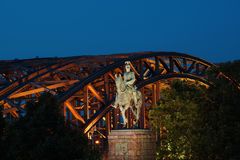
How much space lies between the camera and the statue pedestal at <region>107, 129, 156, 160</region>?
2906 cm

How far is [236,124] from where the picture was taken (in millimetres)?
34188

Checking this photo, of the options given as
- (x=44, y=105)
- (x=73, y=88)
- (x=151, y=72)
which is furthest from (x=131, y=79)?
(x=151, y=72)

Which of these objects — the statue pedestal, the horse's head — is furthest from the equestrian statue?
the statue pedestal

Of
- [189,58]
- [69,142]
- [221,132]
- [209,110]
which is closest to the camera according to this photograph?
[69,142]

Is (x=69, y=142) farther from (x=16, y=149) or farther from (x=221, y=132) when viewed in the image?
(x=221, y=132)

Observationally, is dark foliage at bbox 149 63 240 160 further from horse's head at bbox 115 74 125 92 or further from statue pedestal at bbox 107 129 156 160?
horse's head at bbox 115 74 125 92

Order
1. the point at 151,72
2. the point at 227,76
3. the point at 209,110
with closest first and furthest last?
the point at 209,110 < the point at 227,76 < the point at 151,72

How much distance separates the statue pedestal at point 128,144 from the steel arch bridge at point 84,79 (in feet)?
12.6

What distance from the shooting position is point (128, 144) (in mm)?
29172

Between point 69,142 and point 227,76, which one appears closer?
point 69,142

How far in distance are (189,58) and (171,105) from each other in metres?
7.35

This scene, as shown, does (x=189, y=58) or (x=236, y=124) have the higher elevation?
(x=189, y=58)

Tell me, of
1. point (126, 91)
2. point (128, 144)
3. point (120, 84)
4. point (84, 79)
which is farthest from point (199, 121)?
point (120, 84)

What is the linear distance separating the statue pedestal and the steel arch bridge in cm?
384
